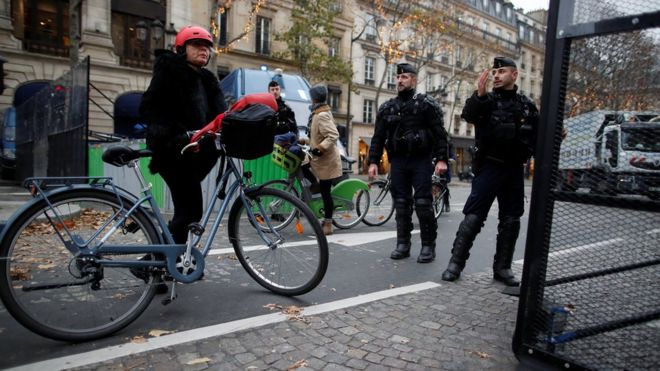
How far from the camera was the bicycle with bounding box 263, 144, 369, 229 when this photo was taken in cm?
641

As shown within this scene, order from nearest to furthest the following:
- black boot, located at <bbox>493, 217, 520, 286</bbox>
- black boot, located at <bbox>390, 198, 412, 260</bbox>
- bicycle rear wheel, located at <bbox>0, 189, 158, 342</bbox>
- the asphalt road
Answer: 1. bicycle rear wheel, located at <bbox>0, 189, 158, 342</bbox>
2. the asphalt road
3. black boot, located at <bbox>493, 217, 520, 286</bbox>
4. black boot, located at <bbox>390, 198, 412, 260</bbox>

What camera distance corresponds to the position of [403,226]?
5.09m

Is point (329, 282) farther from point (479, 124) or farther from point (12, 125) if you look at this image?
point (12, 125)

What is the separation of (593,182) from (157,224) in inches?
98.8

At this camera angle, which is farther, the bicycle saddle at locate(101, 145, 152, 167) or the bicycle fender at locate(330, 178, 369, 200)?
the bicycle fender at locate(330, 178, 369, 200)

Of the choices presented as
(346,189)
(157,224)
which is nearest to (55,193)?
(157,224)

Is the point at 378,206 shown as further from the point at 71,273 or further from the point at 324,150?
the point at 71,273

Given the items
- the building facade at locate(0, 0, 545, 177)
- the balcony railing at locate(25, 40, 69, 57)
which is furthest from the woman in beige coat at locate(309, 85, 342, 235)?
the balcony railing at locate(25, 40, 69, 57)

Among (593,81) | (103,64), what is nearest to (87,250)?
(593,81)

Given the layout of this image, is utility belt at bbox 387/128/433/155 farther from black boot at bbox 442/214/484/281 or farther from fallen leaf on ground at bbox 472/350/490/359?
fallen leaf on ground at bbox 472/350/490/359

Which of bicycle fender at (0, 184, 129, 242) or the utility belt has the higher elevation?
the utility belt

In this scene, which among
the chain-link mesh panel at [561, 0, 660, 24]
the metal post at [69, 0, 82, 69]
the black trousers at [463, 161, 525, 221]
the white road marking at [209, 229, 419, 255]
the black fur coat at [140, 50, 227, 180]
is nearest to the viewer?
the chain-link mesh panel at [561, 0, 660, 24]

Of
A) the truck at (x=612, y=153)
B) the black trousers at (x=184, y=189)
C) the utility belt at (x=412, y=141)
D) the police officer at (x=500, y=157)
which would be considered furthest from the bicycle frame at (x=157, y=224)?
the truck at (x=612, y=153)

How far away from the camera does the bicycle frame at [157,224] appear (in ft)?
8.82
